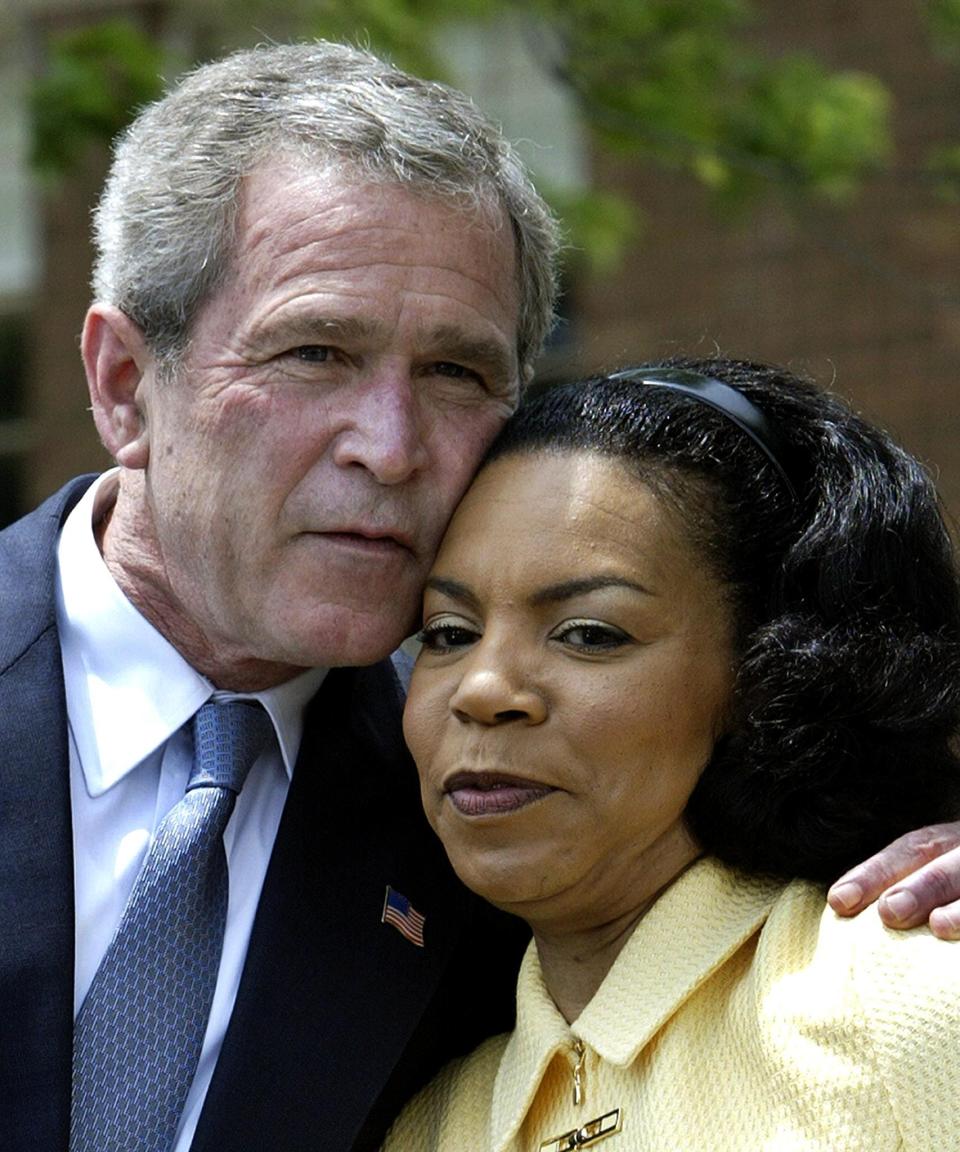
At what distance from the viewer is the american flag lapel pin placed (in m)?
3.35

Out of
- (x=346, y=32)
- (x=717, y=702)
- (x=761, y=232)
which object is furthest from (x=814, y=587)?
(x=761, y=232)

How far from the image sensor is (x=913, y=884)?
8.89ft

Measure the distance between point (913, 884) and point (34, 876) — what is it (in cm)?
129

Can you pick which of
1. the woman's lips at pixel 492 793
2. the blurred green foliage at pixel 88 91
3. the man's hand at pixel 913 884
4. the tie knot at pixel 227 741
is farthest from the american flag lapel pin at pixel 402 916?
the blurred green foliage at pixel 88 91

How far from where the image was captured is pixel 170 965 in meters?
3.10

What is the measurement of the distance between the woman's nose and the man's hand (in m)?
0.49

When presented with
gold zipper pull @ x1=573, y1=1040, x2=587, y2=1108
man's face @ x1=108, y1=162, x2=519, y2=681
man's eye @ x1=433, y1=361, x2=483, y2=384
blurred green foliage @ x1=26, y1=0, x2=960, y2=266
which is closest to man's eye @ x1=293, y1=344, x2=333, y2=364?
man's face @ x1=108, y1=162, x2=519, y2=681

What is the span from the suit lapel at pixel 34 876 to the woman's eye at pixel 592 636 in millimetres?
836

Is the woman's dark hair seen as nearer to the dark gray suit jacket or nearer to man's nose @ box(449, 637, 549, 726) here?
man's nose @ box(449, 637, 549, 726)

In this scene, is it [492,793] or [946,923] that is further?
[492,793]

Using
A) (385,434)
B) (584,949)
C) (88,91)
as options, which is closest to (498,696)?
(584,949)

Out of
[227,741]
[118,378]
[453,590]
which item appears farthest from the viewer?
[118,378]

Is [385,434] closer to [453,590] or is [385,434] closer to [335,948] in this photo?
[453,590]

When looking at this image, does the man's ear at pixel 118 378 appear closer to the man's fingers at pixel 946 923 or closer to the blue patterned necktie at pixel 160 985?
the blue patterned necktie at pixel 160 985
